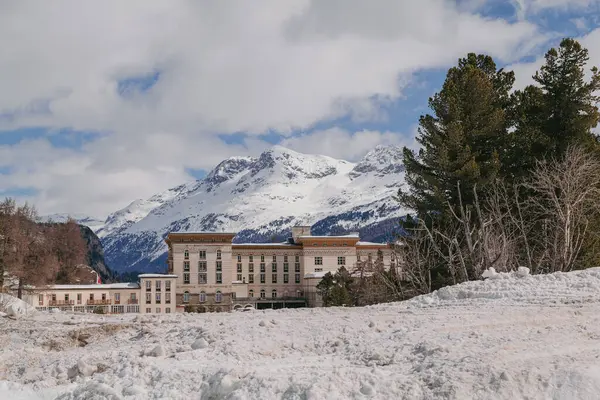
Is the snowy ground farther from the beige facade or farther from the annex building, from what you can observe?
the beige facade

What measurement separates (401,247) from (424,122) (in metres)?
6.96

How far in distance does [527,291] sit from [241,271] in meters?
108

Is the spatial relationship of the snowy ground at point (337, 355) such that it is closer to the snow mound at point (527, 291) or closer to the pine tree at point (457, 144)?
the snow mound at point (527, 291)

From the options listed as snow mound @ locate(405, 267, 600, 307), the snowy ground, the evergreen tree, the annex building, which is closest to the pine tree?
the evergreen tree

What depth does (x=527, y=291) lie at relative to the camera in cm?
1666

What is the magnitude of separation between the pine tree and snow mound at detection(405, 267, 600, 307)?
14.9m

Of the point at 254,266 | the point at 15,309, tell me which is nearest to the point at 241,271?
the point at 254,266

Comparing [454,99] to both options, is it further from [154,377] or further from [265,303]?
[265,303]

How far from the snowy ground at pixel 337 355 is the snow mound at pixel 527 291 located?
0.11 meters

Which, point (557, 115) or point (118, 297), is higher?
point (557, 115)

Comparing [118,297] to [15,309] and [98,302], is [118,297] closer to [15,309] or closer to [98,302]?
[98,302]

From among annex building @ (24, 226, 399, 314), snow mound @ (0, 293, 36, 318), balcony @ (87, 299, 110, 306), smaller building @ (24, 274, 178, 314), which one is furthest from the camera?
annex building @ (24, 226, 399, 314)

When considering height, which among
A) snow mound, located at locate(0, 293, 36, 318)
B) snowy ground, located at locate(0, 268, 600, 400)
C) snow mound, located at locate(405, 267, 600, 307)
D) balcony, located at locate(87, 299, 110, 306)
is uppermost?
snow mound, located at locate(405, 267, 600, 307)

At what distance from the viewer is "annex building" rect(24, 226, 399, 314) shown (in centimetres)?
10438
